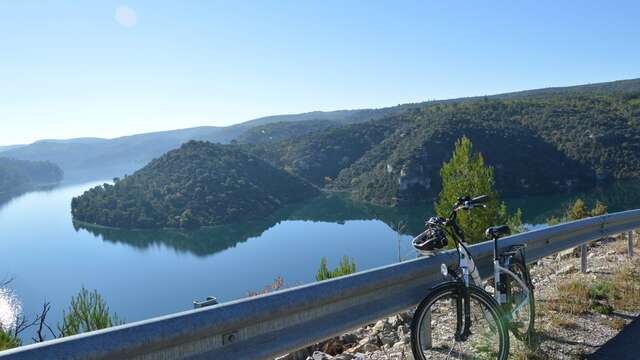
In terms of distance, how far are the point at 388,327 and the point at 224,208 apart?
10832cm

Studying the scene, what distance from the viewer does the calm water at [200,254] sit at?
6806cm

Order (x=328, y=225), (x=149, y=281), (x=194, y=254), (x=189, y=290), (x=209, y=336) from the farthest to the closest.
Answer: (x=328, y=225)
(x=194, y=254)
(x=149, y=281)
(x=189, y=290)
(x=209, y=336)

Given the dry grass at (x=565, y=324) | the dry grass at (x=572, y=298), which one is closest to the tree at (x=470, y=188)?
the dry grass at (x=572, y=298)

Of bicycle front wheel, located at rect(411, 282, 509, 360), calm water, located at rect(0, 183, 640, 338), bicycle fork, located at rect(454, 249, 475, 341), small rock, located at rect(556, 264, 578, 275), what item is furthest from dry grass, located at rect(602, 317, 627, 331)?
calm water, located at rect(0, 183, 640, 338)

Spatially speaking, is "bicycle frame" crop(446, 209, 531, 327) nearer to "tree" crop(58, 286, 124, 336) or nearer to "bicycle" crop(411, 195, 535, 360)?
"bicycle" crop(411, 195, 535, 360)

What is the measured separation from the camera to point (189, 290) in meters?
67.4

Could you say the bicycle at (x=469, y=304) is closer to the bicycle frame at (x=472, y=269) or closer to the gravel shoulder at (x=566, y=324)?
the bicycle frame at (x=472, y=269)

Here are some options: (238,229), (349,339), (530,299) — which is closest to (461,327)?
(530,299)

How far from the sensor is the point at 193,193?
116 metres

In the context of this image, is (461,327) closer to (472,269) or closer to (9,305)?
(472,269)

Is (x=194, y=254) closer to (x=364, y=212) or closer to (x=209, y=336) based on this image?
(x=364, y=212)

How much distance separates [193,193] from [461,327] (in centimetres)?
11729

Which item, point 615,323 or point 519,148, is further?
point 519,148

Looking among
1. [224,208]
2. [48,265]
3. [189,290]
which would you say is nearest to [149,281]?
[189,290]
